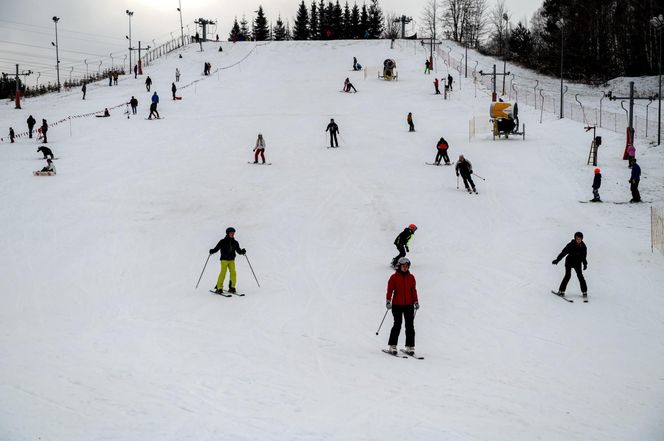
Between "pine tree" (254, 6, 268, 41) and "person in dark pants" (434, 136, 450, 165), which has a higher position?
"pine tree" (254, 6, 268, 41)

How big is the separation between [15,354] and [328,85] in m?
42.0

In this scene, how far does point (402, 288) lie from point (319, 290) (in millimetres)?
4430

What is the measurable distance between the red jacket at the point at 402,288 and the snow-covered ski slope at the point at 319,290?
2.98ft

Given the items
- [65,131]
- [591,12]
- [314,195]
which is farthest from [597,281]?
[591,12]

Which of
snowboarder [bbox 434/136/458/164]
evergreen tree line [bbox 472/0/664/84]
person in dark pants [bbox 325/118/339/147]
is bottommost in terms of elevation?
snowboarder [bbox 434/136/458/164]

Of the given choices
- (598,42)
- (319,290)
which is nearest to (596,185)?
(319,290)

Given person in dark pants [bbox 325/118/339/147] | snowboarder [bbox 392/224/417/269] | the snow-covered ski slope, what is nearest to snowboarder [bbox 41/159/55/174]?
the snow-covered ski slope

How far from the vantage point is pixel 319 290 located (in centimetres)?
1370

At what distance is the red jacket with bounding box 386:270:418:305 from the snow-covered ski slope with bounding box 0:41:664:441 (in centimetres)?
91

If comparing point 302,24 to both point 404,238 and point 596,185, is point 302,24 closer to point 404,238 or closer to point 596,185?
point 596,185

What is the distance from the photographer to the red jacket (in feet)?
31.1

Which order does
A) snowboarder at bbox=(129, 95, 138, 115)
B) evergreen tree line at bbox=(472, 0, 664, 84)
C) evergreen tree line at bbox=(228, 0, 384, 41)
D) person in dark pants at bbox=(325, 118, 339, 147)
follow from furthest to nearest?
evergreen tree line at bbox=(228, 0, 384, 41) → evergreen tree line at bbox=(472, 0, 664, 84) → snowboarder at bbox=(129, 95, 138, 115) → person in dark pants at bbox=(325, 118, 339, 147)

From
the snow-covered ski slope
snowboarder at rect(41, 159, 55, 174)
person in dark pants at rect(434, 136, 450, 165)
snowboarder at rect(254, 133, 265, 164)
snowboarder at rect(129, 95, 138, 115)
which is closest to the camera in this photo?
the snow-covered ski slope

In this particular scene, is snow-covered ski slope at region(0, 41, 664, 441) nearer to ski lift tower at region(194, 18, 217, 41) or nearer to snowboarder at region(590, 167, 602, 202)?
snowboarder at region(590, 167, 602, 202)
